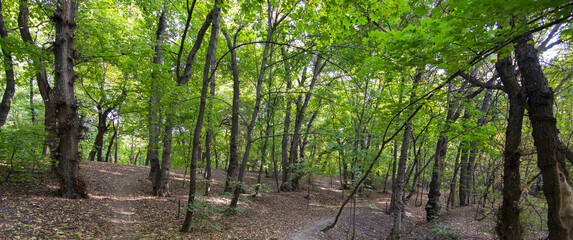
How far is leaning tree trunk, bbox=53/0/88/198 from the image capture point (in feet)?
19.0

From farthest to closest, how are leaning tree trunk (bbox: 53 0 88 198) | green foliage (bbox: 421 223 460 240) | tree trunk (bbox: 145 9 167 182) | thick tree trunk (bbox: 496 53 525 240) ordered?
green foliage (bbox: 421 223 460 240) < tree trunk (bbox: 145 9 167 182) < leaning tree trunk (bbox: 53 0 88 198) < thick tree trunk (bbox: 496 53 525 240)

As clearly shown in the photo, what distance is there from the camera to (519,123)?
3.65 metres

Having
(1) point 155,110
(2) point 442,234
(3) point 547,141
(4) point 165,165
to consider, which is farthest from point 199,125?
(2) point 442,234

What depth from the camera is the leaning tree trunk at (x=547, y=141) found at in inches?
125

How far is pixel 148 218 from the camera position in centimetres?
606

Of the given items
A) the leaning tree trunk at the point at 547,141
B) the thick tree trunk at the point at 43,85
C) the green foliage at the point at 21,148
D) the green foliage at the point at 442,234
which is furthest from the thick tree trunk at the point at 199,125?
the green foliage at the point at 442,234

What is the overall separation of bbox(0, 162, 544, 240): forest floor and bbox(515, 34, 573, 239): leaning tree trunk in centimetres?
317

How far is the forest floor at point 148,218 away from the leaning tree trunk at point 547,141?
317cm

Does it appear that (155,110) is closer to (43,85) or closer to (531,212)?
(43,85)

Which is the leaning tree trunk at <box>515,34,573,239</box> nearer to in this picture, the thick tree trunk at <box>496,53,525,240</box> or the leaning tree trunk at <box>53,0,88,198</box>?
the thick tree trunk at <box>496,53,525,240</box>

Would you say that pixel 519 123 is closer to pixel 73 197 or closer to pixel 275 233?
pixel 275 233

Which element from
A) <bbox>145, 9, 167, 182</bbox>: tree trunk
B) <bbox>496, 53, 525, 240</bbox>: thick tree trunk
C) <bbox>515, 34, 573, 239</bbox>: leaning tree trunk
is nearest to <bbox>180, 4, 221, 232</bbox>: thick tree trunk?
<bbox>145, 9, 167, 182</bbox>: tree trunk

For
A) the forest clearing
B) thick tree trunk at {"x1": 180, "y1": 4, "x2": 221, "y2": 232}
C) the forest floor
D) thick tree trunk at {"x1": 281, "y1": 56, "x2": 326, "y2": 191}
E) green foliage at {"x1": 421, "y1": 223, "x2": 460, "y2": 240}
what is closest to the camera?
the forest clearing

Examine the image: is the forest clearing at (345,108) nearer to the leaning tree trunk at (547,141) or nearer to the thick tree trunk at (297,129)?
the leaning tree trunk at (547,141)
